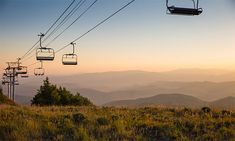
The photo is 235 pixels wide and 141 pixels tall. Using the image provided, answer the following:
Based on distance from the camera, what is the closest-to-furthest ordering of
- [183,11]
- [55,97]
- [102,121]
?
[183,11] < [102,121] < [55,97]

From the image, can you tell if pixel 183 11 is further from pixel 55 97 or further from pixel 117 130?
pixel 55 97

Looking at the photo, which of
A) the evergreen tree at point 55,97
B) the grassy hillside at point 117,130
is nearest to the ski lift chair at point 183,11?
the grassy hillside at point 117,130

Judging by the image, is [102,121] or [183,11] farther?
[102,121]

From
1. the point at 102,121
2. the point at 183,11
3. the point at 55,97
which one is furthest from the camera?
the point at 55,97

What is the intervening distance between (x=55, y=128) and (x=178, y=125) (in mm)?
5478

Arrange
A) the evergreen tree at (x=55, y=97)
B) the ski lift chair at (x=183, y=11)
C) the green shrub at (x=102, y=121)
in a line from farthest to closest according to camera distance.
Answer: the evergreen tree at (x=55, y=97), the green shrub at (x=102, y=121), the ski lift chair at (x=183, y=11)

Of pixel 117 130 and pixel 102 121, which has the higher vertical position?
pixel 102 121

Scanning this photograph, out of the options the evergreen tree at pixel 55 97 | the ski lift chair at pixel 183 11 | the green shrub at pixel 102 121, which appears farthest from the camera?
the evergreen tree at pixel 55 97

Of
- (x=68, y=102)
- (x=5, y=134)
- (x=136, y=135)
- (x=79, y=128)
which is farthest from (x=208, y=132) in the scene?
(x=68, y=102)

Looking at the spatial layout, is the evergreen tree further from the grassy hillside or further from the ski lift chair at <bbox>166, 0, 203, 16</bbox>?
the ski lift chair at <bbox>166, 0, 203, 16</bbox>

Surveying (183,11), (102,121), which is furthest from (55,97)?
(183,11)

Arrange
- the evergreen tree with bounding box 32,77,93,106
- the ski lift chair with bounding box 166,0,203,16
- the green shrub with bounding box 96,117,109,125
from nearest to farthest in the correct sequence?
the ski lift chair with bounding box 166,0,203,16 < the green shrub with bounding box 96,117,109,125 < the evergreen tree with bounding box 32,77,93,106

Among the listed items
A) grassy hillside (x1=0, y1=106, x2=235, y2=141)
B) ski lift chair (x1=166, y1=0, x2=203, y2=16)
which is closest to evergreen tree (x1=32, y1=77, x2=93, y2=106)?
grassy hillside (x1=0, y1=106, x2=235, y2=141)

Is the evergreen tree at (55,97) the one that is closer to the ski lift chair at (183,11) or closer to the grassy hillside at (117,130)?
the grassy hillside at (117,130)
